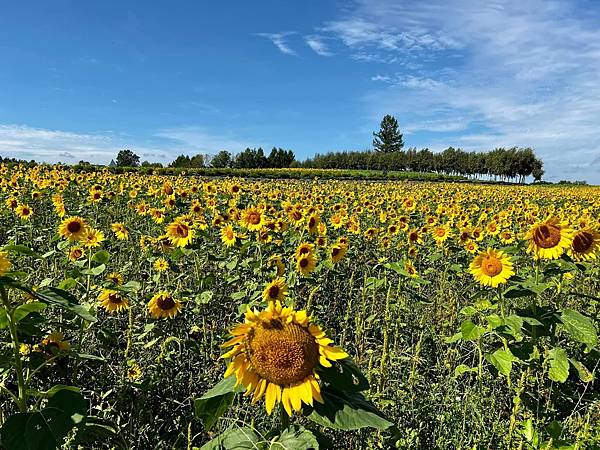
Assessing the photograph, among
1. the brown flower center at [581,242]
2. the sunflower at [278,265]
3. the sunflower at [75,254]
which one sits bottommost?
the sunflower at [278,265]

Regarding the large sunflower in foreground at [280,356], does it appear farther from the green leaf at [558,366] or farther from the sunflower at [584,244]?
the sunflower at [584,244]

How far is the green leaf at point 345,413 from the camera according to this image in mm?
1262

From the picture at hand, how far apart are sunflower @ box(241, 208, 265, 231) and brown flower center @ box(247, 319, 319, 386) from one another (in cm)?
388

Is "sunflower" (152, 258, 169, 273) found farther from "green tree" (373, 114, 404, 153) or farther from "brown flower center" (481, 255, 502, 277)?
"green tree" (373, 114, 404, 153)

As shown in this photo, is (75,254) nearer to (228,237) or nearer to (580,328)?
(228,237)

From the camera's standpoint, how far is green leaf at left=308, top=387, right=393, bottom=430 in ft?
4.14

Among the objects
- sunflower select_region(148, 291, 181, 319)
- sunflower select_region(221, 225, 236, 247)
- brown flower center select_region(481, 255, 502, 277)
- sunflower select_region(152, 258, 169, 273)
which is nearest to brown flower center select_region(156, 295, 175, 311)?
sunflower select_region(148, 291, 181, 319)

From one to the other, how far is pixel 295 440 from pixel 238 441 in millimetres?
183

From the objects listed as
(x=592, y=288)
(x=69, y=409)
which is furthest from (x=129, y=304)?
(x=592, y=288)

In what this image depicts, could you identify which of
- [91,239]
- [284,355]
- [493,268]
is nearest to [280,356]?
[284,355]

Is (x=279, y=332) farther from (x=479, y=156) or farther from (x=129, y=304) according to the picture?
(x=479, y=156)

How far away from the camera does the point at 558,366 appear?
2.64 m

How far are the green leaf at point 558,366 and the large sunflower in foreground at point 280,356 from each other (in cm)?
185

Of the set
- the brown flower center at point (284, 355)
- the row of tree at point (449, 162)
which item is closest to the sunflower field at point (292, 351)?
the brown flower center at point (284, 355)
